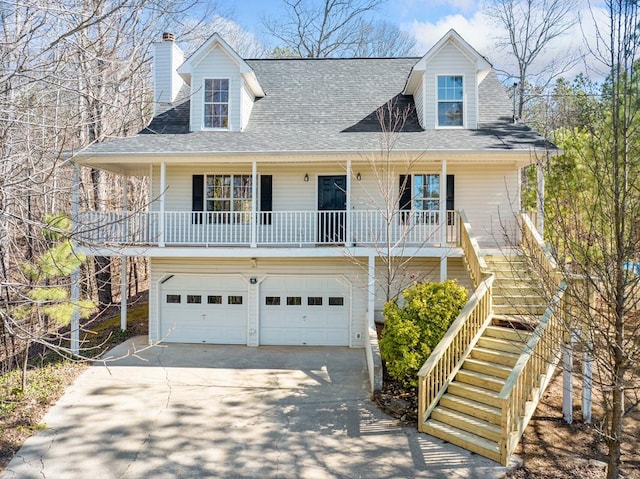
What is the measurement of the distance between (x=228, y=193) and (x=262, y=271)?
259 centimetres

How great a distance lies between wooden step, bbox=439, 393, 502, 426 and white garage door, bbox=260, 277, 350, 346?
512 centimetres

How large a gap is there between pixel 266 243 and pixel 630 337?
817cm

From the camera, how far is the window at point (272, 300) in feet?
41.0

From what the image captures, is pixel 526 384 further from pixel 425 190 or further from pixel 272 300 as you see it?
pixel 272 300

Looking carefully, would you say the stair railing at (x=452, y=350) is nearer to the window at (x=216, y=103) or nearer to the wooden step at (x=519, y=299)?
the wooden step at (x=519, y=299)

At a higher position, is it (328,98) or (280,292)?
(328,98)

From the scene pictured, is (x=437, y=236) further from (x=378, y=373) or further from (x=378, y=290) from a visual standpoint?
(x=378, y=373)

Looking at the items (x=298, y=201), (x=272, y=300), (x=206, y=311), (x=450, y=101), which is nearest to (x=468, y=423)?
(x=272, y=300)

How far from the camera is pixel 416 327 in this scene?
8.27 metres

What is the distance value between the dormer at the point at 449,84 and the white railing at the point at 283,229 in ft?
9.56

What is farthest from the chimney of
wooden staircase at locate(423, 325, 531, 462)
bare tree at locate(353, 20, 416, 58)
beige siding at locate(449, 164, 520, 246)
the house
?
bare tree at locate(353, 20, 416, 58)

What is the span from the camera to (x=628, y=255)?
15.1ft

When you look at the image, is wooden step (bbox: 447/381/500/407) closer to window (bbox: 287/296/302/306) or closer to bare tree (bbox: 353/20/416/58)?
window (bbox: 287/296/302/306)

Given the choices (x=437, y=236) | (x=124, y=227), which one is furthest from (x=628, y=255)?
(x=124, y=227)
